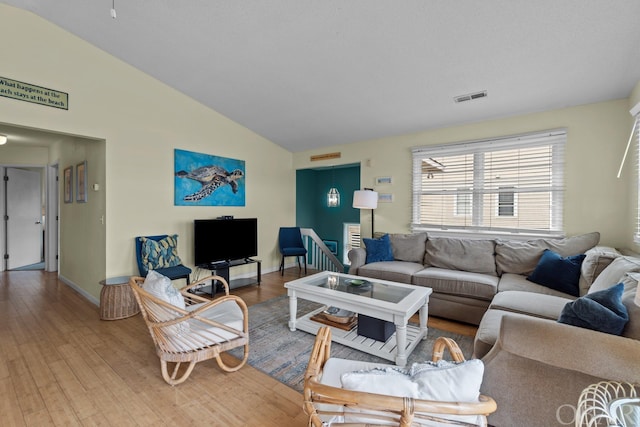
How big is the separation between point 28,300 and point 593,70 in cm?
712

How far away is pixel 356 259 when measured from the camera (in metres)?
3.99

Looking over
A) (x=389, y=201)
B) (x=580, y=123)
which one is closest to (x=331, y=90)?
(x=389, y=201)

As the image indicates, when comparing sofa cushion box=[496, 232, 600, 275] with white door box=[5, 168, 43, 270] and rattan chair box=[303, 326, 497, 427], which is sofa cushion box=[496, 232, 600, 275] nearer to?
rattan chair box=[303, 326, 497, 427]

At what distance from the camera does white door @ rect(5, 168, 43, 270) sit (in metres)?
5.50

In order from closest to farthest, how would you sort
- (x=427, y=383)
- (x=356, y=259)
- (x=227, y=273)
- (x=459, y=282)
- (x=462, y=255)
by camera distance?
(x=427, y=383)
(x=459, y=282)
(x=462, y=255)
(x=356, y=259)
(x=227, y=273)

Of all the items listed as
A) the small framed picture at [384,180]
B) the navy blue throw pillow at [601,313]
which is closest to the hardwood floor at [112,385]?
the navy blue throw pillow at [601,313]

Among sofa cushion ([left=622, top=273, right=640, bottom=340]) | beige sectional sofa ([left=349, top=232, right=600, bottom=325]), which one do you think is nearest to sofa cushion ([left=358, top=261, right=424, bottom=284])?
beige sectional sofa ([left=349, top=232, right=600, bottom=325])

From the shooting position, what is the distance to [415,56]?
2.77 metres

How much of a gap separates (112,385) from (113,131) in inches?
115

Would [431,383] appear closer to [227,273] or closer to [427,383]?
[427,383]

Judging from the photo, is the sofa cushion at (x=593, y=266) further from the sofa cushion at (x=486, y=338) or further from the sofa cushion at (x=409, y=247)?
the sofa cushion at (x=409, y=247)

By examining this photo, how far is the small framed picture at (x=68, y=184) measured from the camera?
4.43 m

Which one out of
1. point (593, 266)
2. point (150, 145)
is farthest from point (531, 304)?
point (150, 145)

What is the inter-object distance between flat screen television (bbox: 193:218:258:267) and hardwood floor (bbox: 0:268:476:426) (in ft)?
4.30
